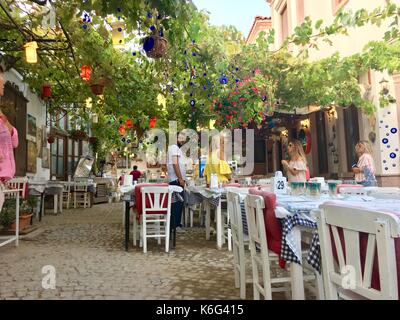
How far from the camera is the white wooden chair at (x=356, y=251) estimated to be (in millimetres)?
1167

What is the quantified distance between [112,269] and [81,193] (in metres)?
8.15

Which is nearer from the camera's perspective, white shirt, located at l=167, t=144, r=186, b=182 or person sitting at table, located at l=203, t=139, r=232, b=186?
white shirt, located at l=167, t=144, r=186, b=182

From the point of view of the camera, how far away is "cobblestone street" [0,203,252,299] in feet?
9.76

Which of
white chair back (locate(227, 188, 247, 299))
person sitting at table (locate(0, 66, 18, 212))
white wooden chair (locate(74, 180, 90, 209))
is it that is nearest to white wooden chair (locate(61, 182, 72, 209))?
white wooden chair (locate(74, 180, 90, 209))

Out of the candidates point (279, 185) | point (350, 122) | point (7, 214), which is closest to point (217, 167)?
point (279, 185)

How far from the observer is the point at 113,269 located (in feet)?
12.2

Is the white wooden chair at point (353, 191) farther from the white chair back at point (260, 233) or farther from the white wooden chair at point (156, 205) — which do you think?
the white wooden chair at point (156, 205)

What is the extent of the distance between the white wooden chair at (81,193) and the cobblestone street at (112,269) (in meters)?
5.35

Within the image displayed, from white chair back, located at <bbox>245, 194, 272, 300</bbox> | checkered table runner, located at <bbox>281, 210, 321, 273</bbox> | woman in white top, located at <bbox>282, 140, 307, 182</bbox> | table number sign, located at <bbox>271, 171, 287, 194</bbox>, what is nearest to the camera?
checkered table runner, located at <bbox>281, 210, 321, 273</bbox>

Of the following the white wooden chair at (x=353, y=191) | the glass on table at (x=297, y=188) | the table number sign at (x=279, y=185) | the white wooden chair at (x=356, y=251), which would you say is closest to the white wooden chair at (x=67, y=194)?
the table number sign at (x=279, y=185)

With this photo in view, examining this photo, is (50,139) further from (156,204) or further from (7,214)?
(156,204)

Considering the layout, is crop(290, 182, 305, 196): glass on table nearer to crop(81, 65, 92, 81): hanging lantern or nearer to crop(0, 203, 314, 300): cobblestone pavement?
crop(0, 203, 314, 300): cobblestone pavement

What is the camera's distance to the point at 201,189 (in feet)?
18.5
